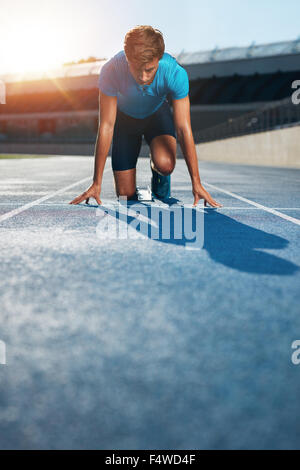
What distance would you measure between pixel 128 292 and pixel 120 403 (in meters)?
1.43

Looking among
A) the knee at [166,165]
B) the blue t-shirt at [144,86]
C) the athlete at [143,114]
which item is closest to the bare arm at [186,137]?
the athlete at [143,114]

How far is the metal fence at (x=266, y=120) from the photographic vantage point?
89.8ft

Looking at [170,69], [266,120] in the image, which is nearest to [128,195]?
[170,69]

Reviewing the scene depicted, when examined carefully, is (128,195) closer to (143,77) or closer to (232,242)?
(143,77)

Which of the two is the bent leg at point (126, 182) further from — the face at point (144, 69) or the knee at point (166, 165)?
the face at point (144, 69)

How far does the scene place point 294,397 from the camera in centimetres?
190

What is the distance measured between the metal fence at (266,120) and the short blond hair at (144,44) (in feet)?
70.4

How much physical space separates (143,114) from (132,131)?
0.44 metres

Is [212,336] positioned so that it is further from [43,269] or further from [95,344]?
[43,269]

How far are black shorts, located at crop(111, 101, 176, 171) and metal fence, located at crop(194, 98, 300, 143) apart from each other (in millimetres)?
18981

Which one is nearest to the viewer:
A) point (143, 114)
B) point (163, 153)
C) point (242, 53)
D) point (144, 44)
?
point (144, 44)

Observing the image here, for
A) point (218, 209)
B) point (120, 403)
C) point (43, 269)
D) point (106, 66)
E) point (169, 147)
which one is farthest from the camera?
point (169, 147)

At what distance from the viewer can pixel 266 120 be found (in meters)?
32.6
